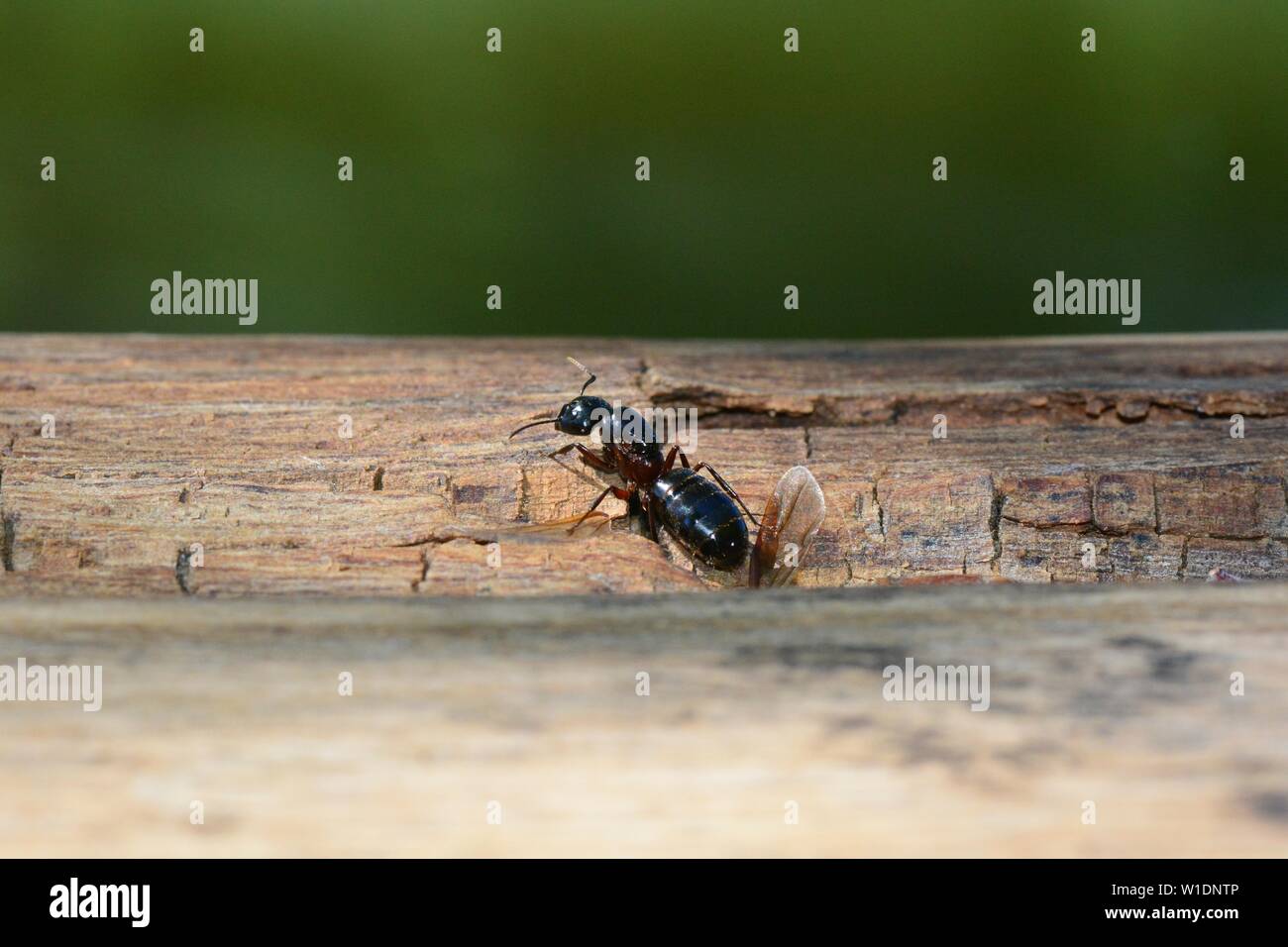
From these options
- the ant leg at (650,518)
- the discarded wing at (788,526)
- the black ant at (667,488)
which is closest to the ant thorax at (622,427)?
the black ant at (667,488)

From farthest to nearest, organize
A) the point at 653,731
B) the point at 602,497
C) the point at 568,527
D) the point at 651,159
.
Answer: the point at 651,159
the point at 602,497
the point at 568,527
the point at 653,731

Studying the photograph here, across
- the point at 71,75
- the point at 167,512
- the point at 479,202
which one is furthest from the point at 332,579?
the point at 71,75

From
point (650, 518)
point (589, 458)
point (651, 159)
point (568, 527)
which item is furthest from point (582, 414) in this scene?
point (651, 159)

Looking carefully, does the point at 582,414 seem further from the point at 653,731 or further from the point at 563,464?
the point at 653,731

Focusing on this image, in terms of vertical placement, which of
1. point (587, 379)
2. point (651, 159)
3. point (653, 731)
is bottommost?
point (653, 731)

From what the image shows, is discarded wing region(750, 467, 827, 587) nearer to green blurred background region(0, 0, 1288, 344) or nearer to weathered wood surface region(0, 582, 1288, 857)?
weathered wood surface region(0, 582, 1288, 857)

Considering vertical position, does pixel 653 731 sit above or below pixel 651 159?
below

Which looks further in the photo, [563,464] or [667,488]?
[667,488]
